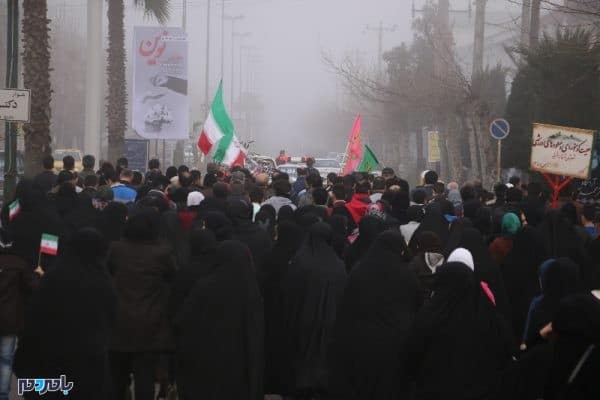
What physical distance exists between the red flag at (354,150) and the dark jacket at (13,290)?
17619 millimetres

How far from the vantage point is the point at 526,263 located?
8.92 metres

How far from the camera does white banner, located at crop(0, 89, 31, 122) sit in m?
13.9

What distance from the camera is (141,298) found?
23.9 feet

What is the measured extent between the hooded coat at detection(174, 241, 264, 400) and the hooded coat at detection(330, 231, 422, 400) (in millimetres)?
596

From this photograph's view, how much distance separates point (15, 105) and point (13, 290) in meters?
7.51

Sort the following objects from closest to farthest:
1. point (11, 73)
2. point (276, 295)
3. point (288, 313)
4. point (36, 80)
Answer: point (288, 313) → point (276, 295) → point (11, 73) → point (36, 80)

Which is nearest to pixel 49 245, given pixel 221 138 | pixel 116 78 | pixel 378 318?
pixel 378 318

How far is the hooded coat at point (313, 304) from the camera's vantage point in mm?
7758

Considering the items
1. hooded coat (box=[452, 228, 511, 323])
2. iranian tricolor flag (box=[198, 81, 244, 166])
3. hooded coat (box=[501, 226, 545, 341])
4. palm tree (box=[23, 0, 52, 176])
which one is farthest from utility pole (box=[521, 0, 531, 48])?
hooded coat (box=[452, 228, 511, 323])

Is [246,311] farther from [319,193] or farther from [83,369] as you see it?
[319,193]

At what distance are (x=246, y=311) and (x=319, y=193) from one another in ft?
16.8

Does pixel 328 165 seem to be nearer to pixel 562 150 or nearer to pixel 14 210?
pixel 562 150

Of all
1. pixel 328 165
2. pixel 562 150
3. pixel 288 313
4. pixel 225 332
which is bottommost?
pixel 328 165

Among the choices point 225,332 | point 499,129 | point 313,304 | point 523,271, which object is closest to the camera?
point 225,332
